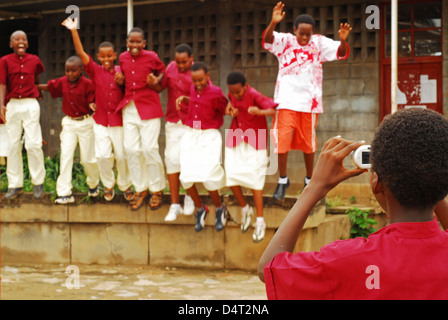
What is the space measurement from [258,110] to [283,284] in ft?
16.0

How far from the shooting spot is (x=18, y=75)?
24.5 ft

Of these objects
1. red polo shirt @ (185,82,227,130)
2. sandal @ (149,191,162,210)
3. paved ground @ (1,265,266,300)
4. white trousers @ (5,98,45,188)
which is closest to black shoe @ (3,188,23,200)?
white trousers @ (5,98,45,188)

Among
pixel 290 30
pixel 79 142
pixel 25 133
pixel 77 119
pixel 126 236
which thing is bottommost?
pixel 126 236

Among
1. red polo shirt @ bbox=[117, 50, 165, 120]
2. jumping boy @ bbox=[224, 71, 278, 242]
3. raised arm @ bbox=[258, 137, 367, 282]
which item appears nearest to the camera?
raised arm @ bbox=[258, 137, 367, 282]

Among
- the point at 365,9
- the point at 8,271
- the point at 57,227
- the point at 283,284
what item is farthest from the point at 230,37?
the point at 283,284

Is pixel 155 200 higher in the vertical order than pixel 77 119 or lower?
lower

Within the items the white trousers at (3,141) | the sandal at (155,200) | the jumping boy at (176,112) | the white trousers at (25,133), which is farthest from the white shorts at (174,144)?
the white trousers at (3,141)

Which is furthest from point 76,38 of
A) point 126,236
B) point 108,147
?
point 126,236

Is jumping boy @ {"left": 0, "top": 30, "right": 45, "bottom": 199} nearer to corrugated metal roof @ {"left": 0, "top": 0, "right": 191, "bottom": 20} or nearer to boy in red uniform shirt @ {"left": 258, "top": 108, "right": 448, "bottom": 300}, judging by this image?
corrugated metal roof @ {"left": 0, "top": 0, "right": 191, "bottom": 20}

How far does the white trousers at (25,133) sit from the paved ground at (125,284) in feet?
3.74

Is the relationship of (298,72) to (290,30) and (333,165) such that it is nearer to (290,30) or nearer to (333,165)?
(290,30)

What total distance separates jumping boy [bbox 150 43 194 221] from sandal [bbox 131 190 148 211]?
40cm

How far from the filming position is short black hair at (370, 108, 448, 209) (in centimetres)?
158

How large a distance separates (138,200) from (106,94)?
1.22 m
